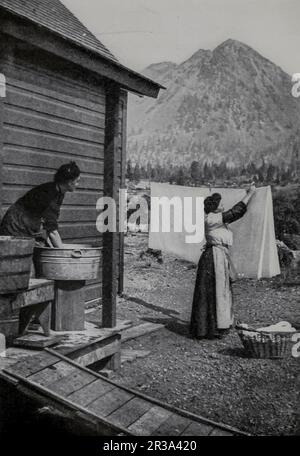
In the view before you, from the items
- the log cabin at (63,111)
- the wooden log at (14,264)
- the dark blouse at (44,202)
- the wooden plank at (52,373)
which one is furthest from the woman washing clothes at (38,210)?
the wooden plank at (52,373)

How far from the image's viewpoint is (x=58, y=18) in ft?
25.9

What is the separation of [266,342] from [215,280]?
1353mm

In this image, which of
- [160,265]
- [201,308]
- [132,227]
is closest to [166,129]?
[132,227]

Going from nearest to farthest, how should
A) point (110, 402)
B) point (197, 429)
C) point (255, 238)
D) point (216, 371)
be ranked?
point (197, 429) < point (110, 402) < point (216, 371) < point (255, 238)

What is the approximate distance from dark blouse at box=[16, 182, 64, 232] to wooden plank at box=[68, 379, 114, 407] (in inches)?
66.5

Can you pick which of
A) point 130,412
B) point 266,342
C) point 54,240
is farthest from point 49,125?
point 130,412

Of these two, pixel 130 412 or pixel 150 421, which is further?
pixel 130 412

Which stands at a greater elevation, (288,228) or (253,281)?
(288,228)

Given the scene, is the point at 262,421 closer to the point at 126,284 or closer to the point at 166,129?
the point at 126,284

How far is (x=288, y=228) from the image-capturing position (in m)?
15.3

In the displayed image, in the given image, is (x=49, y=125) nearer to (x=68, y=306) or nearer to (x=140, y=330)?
(x=68, y=306)

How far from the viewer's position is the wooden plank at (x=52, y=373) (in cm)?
391
